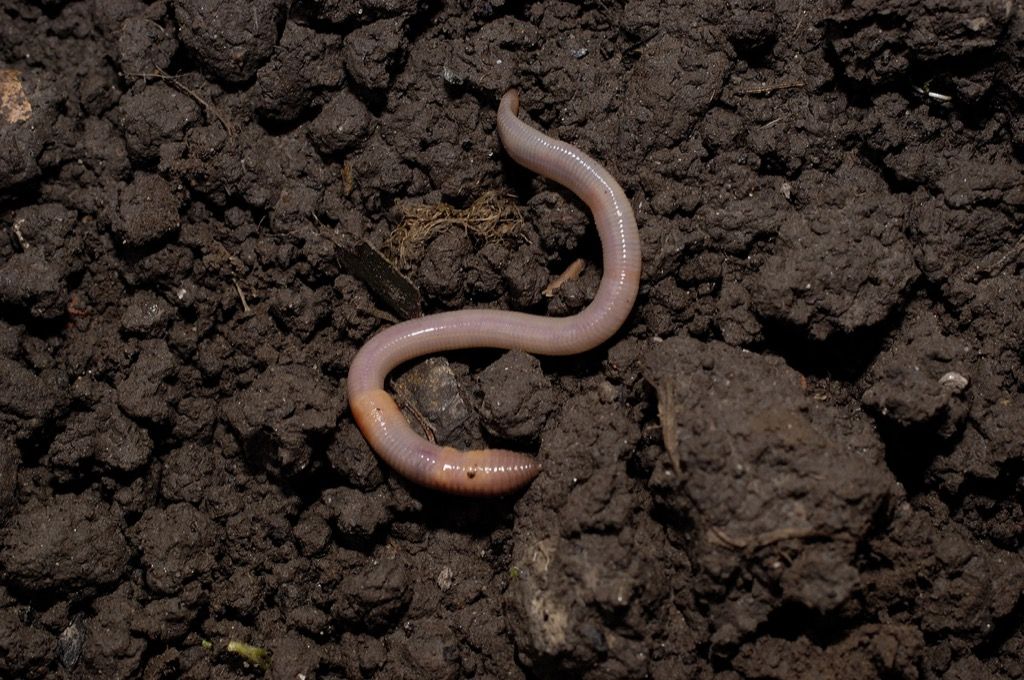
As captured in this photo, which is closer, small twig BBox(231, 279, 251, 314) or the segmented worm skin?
the segmented worm skin

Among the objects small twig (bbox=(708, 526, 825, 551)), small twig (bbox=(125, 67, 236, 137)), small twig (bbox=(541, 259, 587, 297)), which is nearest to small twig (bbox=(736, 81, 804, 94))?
small twig (bbox=(541, 259, 587, 297))

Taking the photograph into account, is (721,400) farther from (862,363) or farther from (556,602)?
(556,602)

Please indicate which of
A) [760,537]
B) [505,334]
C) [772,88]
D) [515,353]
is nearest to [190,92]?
[505,334]

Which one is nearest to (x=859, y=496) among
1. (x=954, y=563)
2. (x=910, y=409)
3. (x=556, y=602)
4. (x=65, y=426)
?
(x=910, y=409)

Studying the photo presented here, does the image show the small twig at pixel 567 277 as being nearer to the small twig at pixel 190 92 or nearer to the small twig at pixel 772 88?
the small twig at pixel 772 88

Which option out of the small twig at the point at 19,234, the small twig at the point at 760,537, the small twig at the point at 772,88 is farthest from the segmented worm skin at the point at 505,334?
the small twig at the point at 19,234

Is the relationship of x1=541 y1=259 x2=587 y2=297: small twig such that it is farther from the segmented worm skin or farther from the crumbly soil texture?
the segmented worm skin

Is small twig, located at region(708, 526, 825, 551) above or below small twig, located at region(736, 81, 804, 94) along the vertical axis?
below
